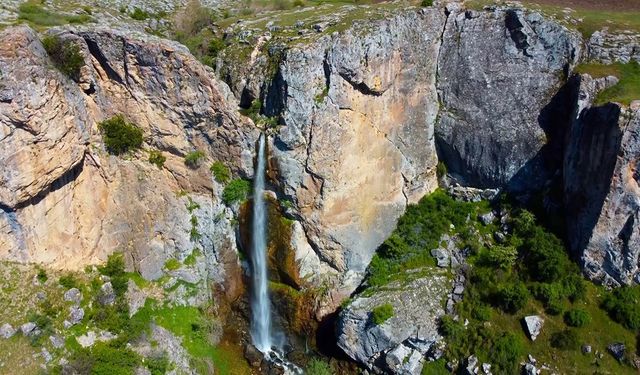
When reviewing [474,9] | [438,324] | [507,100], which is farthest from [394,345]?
[474,9]

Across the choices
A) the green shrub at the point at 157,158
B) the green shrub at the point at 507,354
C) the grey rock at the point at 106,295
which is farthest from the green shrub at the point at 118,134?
the green shrub at the point at 507,354

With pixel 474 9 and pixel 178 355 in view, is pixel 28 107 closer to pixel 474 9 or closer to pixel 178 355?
pixel 178 355

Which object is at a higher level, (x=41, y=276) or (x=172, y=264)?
(x=41, y=276)

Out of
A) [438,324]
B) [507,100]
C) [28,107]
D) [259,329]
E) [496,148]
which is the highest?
[28,107]

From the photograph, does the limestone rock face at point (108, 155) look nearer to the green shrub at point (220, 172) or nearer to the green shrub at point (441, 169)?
the green shrub at point (220, 172)

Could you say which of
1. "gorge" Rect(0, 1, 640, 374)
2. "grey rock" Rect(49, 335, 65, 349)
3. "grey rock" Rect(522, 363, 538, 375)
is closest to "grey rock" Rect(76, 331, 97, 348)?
"gorge" Rect(0, 1, 640, 374)

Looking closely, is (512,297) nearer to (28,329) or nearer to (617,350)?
(617,350)

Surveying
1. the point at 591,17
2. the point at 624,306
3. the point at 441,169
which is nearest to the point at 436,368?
the point at 624,306
